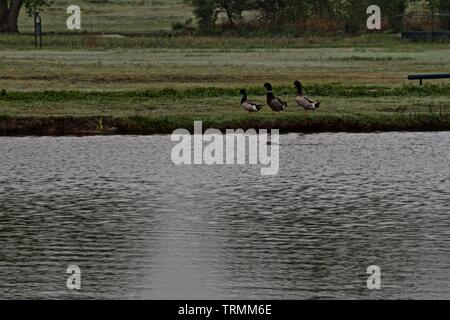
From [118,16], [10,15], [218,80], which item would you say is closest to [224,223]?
[218,80]

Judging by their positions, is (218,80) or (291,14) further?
(291,14)

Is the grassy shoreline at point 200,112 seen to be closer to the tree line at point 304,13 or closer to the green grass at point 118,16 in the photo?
the tree line at point 304,13

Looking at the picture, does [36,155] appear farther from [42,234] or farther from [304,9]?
[304,9]

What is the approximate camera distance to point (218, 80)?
5412 centimetres

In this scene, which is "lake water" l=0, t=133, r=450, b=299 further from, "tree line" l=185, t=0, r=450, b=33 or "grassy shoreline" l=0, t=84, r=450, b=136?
"tree line" l=185, t=0, r=450, b=33

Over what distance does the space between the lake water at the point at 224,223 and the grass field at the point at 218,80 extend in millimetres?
4221

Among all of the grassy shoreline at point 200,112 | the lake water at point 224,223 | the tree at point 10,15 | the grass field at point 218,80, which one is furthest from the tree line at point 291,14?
the lake water at point 224,223

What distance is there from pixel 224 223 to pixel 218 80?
29.9 meters

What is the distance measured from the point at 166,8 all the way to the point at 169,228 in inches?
4023

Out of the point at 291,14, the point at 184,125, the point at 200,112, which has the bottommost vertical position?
the point at 184,125

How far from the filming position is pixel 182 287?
19406mm

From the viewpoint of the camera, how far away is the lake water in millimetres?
19656

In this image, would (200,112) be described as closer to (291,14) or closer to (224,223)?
(224,223)

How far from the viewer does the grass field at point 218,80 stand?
40719mm
